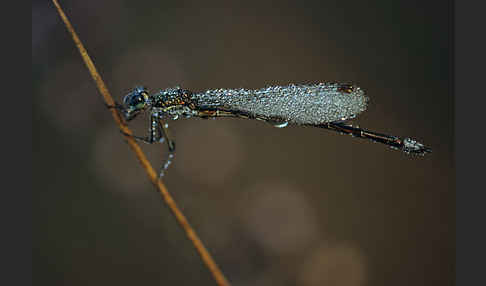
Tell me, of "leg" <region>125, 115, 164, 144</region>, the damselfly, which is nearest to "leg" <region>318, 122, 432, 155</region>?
the damselfly

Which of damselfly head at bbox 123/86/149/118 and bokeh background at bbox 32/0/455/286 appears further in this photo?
bokeh background at bbox 32/0/455/286

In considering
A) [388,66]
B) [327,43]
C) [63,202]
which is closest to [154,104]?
[63,202]

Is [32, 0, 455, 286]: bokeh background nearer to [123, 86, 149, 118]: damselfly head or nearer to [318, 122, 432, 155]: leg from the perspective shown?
[318, 122, 432, 155]: leg

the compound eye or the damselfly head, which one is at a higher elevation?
the damselfly head

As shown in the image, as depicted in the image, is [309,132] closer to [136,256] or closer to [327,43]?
[327,43]

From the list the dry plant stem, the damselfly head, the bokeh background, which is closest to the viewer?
the dry plant stem

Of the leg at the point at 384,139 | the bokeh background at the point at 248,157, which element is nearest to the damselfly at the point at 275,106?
the leg at the point at 384,139

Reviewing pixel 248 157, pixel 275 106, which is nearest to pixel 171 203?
pixel 275 106
